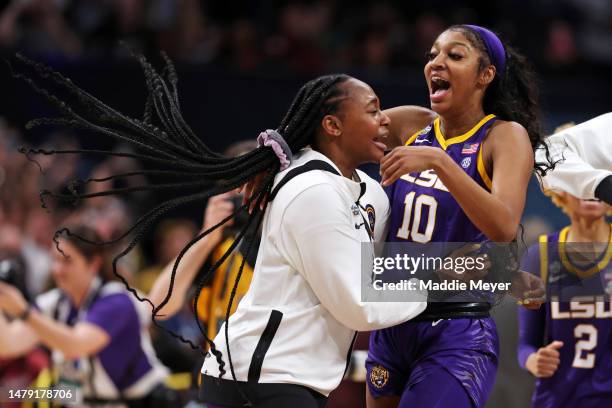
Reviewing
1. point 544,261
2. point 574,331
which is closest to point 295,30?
point 574,331

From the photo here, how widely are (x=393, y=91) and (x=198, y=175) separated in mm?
6027

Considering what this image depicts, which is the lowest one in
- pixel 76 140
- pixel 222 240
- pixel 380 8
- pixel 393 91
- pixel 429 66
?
pixel 222 240

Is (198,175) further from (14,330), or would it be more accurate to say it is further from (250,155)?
(14,330)

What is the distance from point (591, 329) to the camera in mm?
5043

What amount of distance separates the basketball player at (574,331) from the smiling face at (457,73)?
1067mm

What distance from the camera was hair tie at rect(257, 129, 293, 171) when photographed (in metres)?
3.78

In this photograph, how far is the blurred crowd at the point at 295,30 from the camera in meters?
9.88

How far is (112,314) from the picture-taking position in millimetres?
6102

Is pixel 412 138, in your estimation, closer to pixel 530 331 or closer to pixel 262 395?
pixel 262 395

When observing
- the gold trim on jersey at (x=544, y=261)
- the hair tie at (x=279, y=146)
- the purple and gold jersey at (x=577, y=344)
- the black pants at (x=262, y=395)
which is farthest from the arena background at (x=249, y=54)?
the black pants at (x=262, y=395)

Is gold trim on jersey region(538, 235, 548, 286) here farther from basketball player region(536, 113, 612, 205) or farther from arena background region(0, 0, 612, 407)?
arena background region(0, 0, 612, 407)

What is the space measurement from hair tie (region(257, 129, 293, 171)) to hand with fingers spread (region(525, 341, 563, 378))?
6.46ft

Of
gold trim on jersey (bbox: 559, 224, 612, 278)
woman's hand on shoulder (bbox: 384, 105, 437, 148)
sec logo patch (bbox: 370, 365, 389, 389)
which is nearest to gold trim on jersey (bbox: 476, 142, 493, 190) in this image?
woman's hand on shoulder (bbox: 384, 105, 437, 148)

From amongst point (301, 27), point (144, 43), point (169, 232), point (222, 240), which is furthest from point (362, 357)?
point (301, 27)
